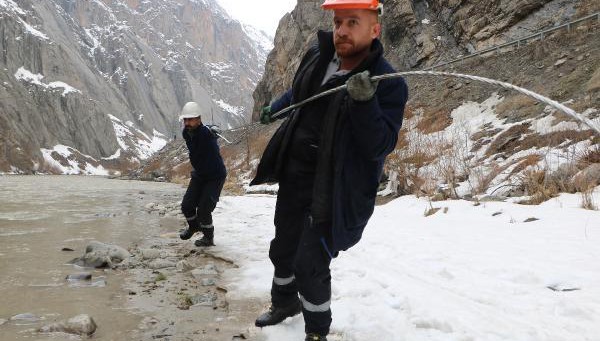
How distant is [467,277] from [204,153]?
363 centimetres

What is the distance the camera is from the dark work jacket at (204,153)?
582cm

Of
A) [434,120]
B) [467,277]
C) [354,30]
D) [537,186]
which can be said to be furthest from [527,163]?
[434,120]

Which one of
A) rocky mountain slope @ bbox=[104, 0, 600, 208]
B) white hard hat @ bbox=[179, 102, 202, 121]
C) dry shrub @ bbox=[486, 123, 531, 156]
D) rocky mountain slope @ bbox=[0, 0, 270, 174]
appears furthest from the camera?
rocky mountain slope @ bbox=[0, 0, 270, 174]

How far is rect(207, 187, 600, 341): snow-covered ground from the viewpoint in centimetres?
268

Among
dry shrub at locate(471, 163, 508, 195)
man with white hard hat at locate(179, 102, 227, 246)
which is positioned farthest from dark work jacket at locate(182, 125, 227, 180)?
dry shrub at locate(471, 163, 508, 195)

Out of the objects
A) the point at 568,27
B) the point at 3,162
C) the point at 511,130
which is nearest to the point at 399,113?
→ the point at 511,130

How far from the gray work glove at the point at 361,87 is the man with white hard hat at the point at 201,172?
13.2 ft

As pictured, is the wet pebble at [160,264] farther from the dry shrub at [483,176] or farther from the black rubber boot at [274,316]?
the dry shrub at [483,176]

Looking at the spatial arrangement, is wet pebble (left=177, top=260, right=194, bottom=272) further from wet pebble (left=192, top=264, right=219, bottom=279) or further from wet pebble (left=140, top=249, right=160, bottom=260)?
wet pebble (left=140, top=249, right=160, bottom=260)

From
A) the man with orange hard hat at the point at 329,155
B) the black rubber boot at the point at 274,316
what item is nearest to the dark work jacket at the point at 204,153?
the man with orange hard hat at the point at 329,155

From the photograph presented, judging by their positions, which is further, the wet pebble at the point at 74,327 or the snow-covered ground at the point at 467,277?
the wet pebble at the point at 74,327

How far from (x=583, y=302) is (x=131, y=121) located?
149797 mm

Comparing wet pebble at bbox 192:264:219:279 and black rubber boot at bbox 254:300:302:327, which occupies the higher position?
black rubber boot at bbox 254:300:302:327

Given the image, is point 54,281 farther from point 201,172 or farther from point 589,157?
point 589,157
